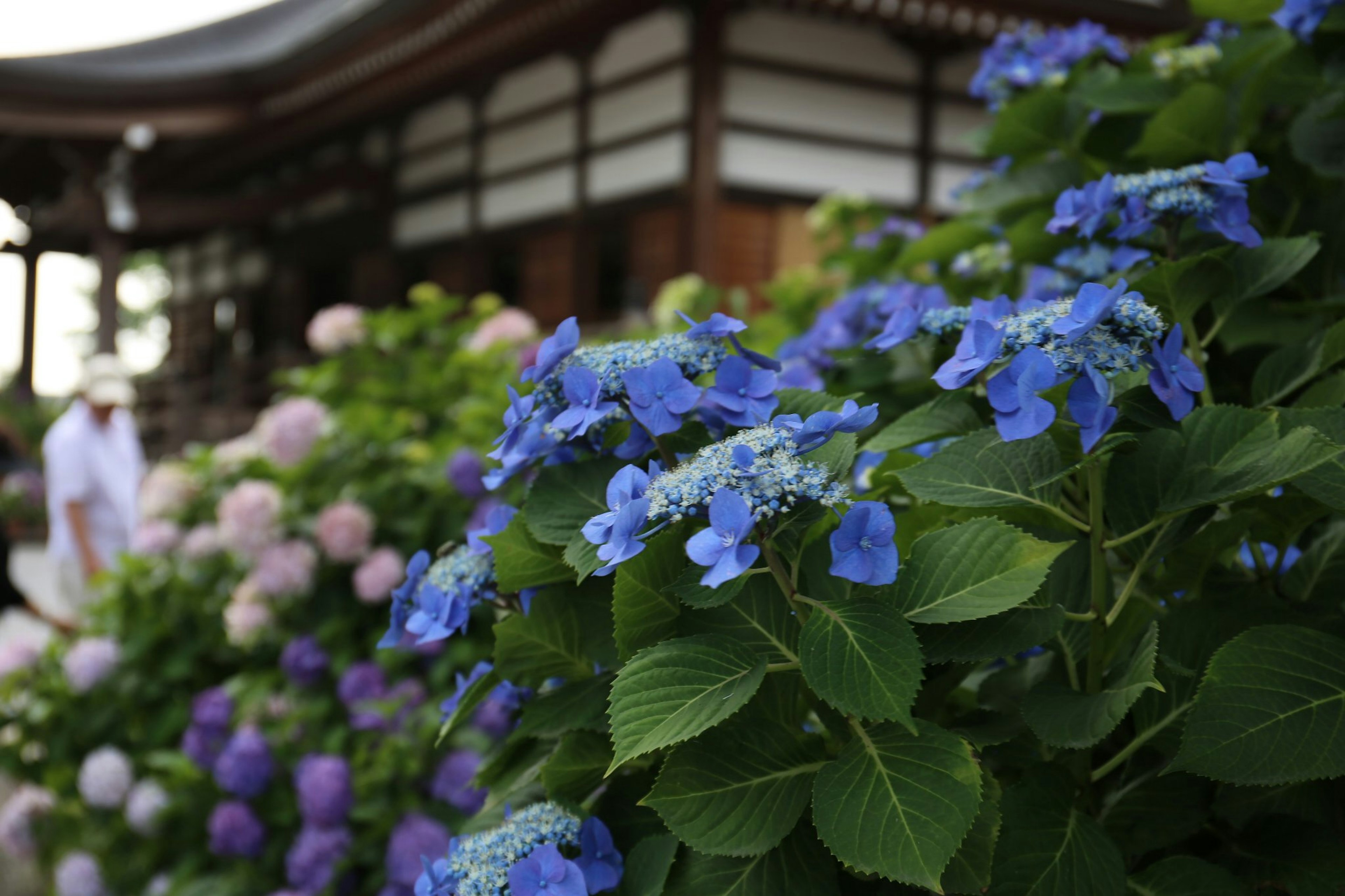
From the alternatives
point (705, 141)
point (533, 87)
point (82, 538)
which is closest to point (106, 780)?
point (82, 538)

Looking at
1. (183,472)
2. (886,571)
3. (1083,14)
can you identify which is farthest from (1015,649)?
(1083,14)

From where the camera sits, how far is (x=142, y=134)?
29.4 feet

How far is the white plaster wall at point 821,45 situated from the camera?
6691 millimetres

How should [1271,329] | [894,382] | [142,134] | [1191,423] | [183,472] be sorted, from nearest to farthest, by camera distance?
[1191,423] < [1271,329] < [894,382] < [183,472] < [142,134]

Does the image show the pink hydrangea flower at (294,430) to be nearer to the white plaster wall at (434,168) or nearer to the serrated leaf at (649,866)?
the serrated leaf at (649,866)

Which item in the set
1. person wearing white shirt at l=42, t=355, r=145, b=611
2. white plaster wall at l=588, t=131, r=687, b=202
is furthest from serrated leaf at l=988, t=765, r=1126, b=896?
white plaster wall at l=588, t=131, r=687, b=202

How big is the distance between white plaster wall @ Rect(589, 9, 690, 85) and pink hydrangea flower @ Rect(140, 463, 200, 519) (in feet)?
15.3

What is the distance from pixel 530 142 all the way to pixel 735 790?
778 cm

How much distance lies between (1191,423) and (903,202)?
6800mm

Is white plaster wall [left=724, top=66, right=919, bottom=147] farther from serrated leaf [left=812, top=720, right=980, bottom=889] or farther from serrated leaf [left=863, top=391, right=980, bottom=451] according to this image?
serrated leaf [left=812, top=720, right=980, bottom=889]

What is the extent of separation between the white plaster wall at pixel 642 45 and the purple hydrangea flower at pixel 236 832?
543 centimetres

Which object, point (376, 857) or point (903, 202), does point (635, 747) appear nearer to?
point (376, 857)

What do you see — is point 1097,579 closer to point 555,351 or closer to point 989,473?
point 989,473

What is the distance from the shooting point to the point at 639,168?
7105mm
